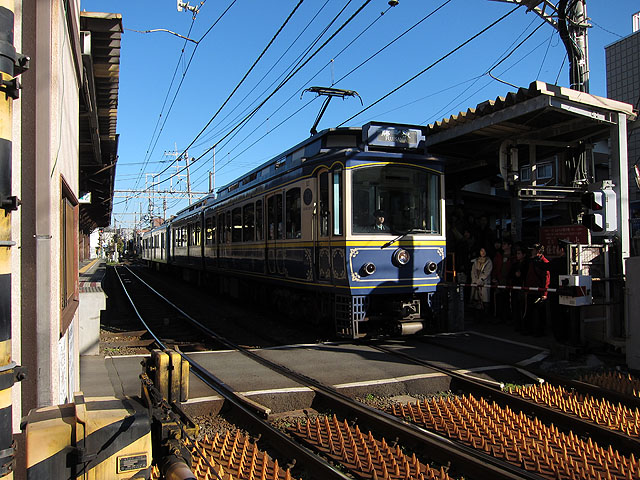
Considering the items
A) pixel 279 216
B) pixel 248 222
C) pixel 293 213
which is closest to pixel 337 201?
pixel 293 213

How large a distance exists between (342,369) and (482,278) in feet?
14.4

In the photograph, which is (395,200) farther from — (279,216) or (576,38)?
(576,38)

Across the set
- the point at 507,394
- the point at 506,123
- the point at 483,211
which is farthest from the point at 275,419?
the point at 483,211

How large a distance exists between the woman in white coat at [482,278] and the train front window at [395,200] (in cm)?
163

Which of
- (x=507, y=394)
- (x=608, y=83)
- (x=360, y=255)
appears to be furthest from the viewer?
(x=608, y=83)

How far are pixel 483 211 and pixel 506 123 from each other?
6305 mm

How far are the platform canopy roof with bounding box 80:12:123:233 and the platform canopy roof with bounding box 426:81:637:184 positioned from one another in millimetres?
5449

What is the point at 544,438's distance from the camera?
434cm

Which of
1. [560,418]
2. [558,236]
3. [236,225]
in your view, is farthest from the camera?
[236,225]

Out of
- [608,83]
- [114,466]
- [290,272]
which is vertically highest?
[608,83]

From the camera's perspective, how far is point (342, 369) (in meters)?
6.81

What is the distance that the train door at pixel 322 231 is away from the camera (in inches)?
336

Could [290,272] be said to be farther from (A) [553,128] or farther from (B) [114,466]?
(B) [114,466]

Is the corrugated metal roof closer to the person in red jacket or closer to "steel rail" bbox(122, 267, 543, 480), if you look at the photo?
the person in red jacket
